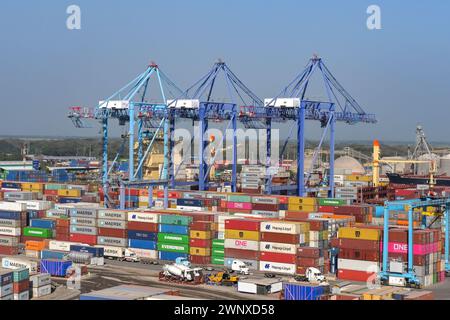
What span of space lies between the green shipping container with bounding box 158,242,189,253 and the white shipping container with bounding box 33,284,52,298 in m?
7.54

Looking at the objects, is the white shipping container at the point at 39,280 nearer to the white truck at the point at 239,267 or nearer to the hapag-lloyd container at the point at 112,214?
the white truck at the point at 239,267

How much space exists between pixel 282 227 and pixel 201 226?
3.57 metres

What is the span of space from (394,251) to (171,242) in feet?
30.1

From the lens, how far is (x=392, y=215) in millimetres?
31938

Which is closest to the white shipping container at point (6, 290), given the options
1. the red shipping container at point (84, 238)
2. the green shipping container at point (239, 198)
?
the red shipping container at point (84, 238)

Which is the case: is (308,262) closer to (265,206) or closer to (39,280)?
(39,280)

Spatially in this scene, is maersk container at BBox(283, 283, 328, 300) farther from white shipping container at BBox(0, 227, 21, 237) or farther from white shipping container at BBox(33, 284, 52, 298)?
white shipping container at BBox(0, 227, 21, 237)

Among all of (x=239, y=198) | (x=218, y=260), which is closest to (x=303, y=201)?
(x=239, y=198)

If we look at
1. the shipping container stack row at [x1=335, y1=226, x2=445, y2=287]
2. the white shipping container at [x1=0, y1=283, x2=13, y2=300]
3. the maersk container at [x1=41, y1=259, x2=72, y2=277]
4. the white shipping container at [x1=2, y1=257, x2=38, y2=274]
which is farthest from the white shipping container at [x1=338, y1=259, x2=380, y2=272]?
the white shipping container at [x1=0, y1=283, x2=13, y2=300]

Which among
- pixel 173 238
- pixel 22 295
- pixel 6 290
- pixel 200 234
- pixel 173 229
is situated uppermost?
pixel 173 229

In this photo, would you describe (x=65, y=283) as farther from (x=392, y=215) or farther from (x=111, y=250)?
(x=392, y=215)

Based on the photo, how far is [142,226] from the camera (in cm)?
2966

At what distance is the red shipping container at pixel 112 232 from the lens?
3022cm
